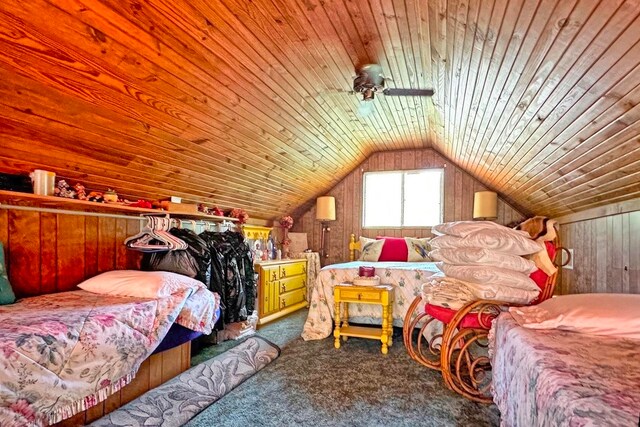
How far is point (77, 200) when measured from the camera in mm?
2184

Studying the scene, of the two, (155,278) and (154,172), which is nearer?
(155,278)

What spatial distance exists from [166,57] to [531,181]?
3208mm

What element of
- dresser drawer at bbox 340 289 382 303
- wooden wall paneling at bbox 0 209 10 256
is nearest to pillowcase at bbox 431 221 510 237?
dresser drawer at bbox 340 289 382 303

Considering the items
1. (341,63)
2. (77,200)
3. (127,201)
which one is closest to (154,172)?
(127,201)

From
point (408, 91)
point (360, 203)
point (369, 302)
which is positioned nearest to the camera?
point (408, 91)

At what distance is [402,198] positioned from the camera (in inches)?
210

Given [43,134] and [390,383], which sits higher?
[43,134]

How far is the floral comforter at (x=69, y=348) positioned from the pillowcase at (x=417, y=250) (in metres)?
3.12

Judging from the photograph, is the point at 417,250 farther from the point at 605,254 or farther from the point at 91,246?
the point at 91,246

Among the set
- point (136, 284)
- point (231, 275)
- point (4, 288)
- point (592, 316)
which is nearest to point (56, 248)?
point (4, 288)

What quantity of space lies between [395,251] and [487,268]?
2520mm

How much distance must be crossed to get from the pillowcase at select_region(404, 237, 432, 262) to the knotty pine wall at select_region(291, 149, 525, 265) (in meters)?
0.62

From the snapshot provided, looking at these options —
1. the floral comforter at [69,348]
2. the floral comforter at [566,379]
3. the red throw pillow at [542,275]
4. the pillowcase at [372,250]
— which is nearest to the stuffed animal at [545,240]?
the red throw pillow at [542,275]

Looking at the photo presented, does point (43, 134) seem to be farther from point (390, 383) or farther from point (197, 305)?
point (390, 383)
